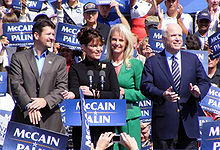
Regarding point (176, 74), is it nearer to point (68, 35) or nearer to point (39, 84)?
point (39, 84)

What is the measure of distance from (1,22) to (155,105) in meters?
4.82

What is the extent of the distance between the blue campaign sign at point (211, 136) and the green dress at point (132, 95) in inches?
51.6

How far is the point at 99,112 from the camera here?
19.6 feet

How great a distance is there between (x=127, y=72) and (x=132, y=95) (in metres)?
0.30

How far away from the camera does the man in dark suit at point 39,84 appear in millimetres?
6402

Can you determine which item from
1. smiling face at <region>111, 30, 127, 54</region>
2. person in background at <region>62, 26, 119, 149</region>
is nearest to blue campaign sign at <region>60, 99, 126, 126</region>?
person in background at <region>62, 26, 119, 149</region>

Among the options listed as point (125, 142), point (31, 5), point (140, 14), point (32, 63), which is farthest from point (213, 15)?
point (125, 142)

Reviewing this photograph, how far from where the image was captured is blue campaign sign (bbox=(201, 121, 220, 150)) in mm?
5477

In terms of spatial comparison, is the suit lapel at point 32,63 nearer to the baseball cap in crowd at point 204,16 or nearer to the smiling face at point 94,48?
the smiling face at point 94,48

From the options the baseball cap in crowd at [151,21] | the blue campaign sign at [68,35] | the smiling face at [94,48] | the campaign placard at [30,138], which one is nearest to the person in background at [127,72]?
the smiling face at [94,48]

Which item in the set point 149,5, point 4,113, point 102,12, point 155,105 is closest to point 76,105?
point 155,105

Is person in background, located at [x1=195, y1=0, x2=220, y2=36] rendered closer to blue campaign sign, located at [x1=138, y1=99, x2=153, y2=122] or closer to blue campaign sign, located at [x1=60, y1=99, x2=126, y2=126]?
blue campaign sign, located at [x1=138, y1=99, x2=153, y2=122]

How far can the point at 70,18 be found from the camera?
9914 mm

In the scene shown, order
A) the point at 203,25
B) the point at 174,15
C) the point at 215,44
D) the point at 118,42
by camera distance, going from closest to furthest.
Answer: the point at 118,42, the point at 215,44, the point at 203,25, the point at 174,15
